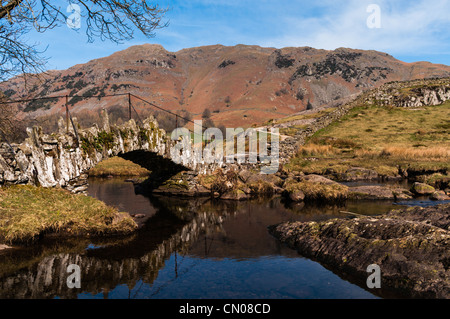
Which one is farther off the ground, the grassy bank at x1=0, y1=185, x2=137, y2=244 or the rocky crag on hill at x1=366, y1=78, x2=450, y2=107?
the rocky crag on hill at x1=366, y1=78, x2=450, y2=107

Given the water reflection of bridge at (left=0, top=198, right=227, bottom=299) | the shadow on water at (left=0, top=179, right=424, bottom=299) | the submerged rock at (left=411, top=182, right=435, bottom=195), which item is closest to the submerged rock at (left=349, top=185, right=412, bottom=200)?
the submerged rock at (left=411, top=182, right=435, bottom=195)

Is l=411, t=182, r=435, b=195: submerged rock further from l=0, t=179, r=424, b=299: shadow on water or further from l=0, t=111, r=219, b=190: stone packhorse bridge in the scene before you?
l=0, t=111, r=219, b=190: stone packhorse bridge

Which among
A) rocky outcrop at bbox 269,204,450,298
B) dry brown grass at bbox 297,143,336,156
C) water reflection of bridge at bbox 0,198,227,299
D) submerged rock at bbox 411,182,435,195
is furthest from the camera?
dry brown grass at bbox 297,143,336,156

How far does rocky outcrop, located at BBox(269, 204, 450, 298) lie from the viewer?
8.19 m

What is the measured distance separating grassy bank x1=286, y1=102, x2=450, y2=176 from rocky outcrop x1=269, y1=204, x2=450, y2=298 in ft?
72.9

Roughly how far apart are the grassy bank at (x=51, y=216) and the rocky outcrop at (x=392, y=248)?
7884mm

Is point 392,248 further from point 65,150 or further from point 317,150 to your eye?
point 317,150

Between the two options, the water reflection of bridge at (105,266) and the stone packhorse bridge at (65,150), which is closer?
the water reflection of bridge at (105,266)

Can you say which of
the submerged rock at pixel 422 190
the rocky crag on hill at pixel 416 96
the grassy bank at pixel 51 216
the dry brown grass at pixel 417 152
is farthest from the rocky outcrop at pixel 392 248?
Answer: the rocky crag on hill at pixel 416 96

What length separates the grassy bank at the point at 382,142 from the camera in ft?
113

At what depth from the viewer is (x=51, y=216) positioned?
12219 mm

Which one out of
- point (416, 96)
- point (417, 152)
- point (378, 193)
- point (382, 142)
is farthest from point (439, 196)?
point (416, 96)

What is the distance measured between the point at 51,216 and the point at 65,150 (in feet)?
10.9

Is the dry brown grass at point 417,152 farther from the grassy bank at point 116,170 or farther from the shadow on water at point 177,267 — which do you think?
the grassy bank at point 116,170
